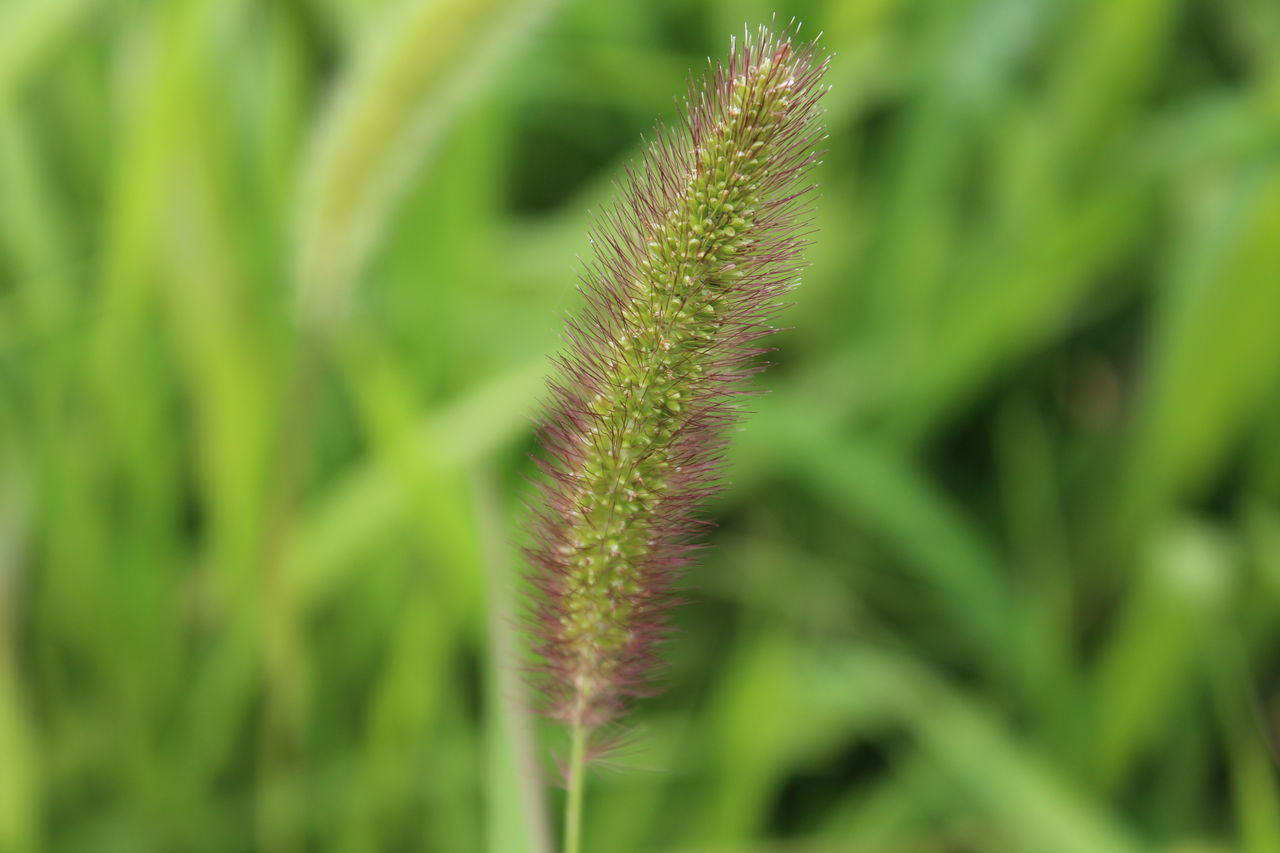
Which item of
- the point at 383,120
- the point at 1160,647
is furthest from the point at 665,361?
the point at 1160,647

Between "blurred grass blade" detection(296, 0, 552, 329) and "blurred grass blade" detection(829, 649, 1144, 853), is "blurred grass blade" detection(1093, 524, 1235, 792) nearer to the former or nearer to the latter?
"blurred grass blade" detection(829, 649, 1144, 853)

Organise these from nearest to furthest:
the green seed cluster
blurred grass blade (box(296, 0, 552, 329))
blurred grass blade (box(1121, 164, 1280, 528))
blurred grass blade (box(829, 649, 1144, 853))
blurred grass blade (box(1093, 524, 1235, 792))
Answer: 1. the green seed cluster
2. blurred grass blade (box(296, 0, 552, 329))
3. blurred grass blade (box(829, 649, 1144, 853))
4. blurred grass blade (box(1093, 524, 1235, 792))
5. blurred grass blade (box(1121, 164, 1280, 528))

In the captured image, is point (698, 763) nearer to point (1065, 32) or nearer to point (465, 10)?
point (465, 10)

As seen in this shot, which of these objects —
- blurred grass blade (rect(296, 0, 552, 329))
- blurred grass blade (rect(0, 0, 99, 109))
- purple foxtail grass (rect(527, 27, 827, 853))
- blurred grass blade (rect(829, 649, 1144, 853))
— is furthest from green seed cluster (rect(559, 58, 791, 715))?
blurred grass blade (rect(0, 0, 99, 109))

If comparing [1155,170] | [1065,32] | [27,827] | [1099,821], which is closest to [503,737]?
[27,827]

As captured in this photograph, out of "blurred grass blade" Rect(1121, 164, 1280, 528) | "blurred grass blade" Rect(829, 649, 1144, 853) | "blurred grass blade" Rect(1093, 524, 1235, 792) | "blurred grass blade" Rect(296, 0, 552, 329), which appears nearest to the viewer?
"blurred grass blade" Rect(296, 0, 552, 329)

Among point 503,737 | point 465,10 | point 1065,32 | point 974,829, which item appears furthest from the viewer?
point 1065,32

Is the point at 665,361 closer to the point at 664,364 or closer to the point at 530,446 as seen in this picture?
the point at 664,364
